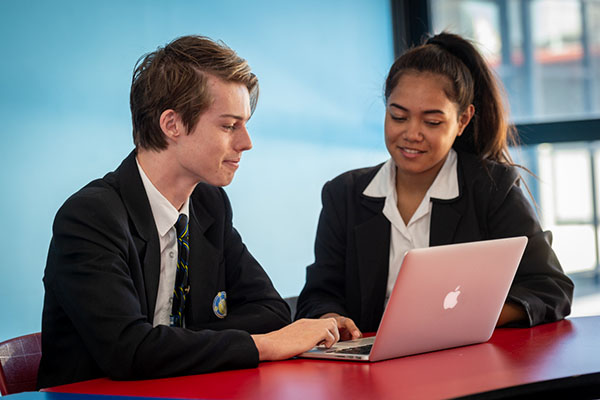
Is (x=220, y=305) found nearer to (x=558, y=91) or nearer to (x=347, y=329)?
(x=347, y=329)

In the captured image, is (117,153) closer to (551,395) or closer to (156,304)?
(156,304)

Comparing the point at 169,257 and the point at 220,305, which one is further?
the point at 220,305

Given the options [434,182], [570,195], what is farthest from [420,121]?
[570,195]

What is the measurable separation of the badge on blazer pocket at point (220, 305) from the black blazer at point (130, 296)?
2cm

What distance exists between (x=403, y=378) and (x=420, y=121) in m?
1.15

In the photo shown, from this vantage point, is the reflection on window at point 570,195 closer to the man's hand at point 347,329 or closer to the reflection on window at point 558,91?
the reflection on window at point 558,91

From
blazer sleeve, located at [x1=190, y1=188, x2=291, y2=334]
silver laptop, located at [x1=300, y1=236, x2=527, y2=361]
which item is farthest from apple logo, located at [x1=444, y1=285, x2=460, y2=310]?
blazer sleeve, located at [x1=190, y1=188, x2=291, y2=334]

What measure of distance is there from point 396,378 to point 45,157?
1711 millimetres

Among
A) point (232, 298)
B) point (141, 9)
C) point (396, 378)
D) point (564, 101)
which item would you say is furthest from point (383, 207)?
point (564, 101)

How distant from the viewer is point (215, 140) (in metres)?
1.94

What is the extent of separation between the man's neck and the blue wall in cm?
85

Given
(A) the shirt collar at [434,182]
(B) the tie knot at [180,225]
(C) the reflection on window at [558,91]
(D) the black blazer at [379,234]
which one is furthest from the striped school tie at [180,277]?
(C) the reflection on window at [558,91]

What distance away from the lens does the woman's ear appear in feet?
8.37

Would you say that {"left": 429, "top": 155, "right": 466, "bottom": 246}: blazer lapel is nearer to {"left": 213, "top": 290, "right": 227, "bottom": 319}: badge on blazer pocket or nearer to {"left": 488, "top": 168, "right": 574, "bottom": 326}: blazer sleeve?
{"left": 488, "top": 168, "right": 574, "bottom": 326}: blazer sleeve
